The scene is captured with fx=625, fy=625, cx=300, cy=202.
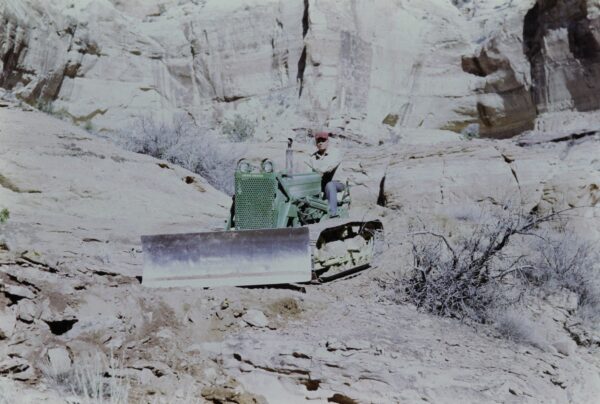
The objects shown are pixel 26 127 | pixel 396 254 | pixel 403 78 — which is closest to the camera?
pixel 396 254

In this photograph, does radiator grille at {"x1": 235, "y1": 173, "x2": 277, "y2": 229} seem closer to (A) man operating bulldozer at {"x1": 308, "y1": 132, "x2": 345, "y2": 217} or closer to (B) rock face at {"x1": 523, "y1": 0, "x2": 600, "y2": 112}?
(A) man operating bulldozer at {"x1": 308, "y1": 132, "x2": 345, "y2": 217}

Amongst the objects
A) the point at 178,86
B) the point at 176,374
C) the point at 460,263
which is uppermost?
the point at 178,86

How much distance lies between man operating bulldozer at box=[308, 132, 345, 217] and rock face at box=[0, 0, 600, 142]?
1192cm

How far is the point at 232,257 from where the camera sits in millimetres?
6770

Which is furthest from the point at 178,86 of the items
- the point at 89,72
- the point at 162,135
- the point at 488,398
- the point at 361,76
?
the point at 488,398

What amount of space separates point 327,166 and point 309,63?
15595 millimetres

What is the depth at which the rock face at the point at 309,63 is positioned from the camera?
2183 centimetres

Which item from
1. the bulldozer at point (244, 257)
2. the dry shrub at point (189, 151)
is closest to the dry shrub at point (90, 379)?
the bulldozer at point (244, 257)

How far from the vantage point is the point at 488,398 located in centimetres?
459

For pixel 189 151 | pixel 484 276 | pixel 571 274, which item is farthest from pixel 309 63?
pixel 484 276

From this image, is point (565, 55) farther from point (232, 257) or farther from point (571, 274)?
point (232, 257)

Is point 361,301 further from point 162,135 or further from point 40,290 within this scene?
point 162,135

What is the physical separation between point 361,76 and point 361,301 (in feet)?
61.3

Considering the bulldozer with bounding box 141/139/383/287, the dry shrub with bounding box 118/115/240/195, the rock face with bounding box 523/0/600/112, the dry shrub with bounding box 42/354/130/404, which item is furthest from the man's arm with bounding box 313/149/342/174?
the rock face with bounding box 523/0/600/112
